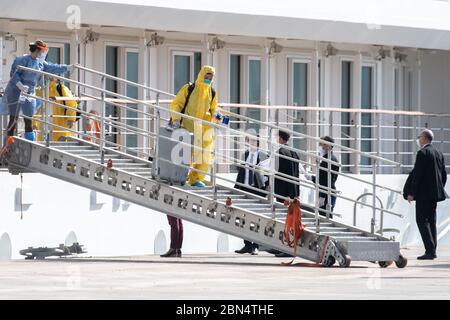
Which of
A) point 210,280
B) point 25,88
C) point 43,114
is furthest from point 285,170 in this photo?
point 210,280

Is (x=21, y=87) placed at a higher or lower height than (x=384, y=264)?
higher

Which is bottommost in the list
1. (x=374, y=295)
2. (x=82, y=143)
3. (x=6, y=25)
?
(x=374, y=295)

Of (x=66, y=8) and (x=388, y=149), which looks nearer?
(x=66, y=8)

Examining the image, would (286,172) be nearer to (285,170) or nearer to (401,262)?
(285,170)

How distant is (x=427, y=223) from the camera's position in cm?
2406

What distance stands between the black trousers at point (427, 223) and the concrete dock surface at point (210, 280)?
1481mm

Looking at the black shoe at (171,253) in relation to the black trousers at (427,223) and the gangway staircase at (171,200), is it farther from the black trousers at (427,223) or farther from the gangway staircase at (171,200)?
the black trousers at (427,223)

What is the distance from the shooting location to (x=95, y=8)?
85.5 ft

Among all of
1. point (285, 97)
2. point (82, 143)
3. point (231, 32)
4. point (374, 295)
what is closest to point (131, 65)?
point (231, 32)

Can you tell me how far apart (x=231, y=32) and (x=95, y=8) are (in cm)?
325

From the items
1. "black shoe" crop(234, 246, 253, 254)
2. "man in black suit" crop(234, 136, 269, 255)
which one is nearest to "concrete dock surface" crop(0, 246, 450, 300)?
"man in black suit" crop(234, 136, 269, 255)

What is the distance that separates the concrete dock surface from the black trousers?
1481mm

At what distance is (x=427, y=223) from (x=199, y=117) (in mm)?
3881

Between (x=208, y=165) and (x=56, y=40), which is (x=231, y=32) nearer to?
(x=56, y=40)
